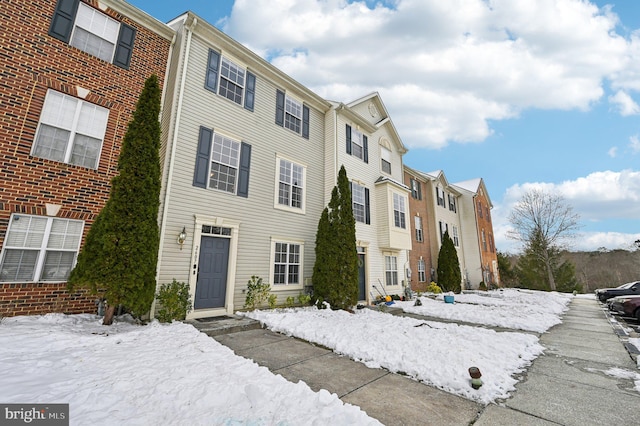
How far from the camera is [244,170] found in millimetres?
8938

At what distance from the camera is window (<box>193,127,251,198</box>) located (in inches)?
313

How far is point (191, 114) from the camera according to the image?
7.96 metres

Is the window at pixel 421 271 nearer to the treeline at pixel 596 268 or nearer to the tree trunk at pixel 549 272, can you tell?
the tree trunk at pixel 549 272

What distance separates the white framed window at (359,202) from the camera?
12.7m

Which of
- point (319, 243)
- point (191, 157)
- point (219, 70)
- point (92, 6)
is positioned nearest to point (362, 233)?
point (319, 243)

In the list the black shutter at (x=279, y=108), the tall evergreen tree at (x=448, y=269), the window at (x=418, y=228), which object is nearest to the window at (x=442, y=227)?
the window at (x=418, y=228)

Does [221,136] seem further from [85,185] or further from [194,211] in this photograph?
[85,185]

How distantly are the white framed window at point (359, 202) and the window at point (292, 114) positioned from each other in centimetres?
339

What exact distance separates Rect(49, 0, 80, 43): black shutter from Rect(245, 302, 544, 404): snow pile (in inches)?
345

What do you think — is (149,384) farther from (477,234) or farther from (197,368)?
(477,234)

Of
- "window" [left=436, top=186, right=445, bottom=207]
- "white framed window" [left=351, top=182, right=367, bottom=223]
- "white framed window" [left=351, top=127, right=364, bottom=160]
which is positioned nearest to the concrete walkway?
"white framed window" [left=351, top=182, right=367, bottom=223]

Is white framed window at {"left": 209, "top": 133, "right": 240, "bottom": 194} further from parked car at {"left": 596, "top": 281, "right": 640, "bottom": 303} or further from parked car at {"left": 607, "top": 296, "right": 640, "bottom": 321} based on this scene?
parked car at {"left": 596, "top": 281, "right": 640, "bottom": 303}

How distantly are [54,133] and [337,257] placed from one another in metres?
8.37

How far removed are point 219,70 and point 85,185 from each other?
17.4 feet
